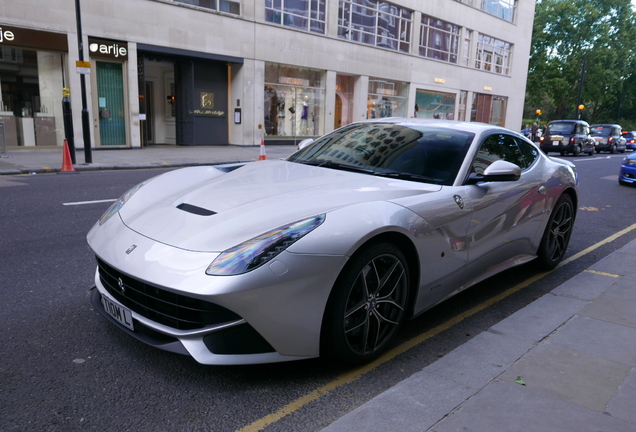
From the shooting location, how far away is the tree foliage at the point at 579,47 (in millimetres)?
52066

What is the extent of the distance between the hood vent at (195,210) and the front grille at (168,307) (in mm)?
540

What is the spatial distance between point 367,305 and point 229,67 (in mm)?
21233

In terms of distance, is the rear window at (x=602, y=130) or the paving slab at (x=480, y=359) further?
the rear window at (x=602, y=130)

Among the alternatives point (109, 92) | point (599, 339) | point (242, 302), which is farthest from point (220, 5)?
point (242, 302)

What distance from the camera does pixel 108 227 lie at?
10.4 ft

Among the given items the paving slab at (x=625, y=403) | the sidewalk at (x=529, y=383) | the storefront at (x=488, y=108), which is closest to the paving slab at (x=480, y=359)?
the sidewalk at (x=529, y=383)

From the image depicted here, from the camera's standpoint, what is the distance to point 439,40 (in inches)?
1294

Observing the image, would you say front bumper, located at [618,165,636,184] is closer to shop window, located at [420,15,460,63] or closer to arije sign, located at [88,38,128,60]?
arije sign, located at [88,38,128,60]

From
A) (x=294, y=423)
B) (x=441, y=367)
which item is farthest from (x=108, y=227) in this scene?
(x=441, y=367)

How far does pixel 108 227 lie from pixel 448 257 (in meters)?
2.23

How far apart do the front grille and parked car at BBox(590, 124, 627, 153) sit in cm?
3353

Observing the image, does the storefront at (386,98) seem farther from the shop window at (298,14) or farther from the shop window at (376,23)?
the shop window at (298,14)

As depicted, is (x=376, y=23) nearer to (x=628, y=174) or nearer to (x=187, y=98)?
(x=187, y=98)

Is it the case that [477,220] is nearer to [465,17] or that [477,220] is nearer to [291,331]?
[291,331]
